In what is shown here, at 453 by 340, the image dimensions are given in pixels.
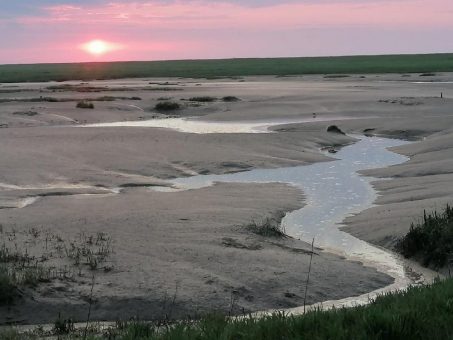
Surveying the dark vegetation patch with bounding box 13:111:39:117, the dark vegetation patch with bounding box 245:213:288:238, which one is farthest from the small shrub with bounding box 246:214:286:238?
the dark vegetation patch with bounding box 13:111:39:117

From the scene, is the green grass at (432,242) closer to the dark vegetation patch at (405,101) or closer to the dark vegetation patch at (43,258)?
the dark vegetation patch at (43,258)

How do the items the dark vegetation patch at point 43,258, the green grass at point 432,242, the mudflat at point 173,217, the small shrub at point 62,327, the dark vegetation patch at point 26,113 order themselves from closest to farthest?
the small shrub at point 62,327 < the dark vegetation patch at point 43,258 < the mudflat at point 173,217 < the green grass at point 432,242 < the dark vegetation patch at point 26,113

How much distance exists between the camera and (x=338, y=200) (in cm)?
1547

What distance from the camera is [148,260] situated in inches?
374

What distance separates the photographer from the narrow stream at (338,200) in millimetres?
10242

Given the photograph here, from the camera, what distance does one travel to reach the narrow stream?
403 inches

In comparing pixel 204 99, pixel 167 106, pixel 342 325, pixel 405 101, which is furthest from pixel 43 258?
pixel 204 99

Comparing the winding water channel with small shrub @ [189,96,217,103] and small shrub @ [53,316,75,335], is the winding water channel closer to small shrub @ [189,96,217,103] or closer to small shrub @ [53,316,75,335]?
small shrub @ [53,316,75,335]

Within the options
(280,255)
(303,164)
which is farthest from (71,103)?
(280,255)

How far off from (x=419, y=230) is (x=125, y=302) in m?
5.12

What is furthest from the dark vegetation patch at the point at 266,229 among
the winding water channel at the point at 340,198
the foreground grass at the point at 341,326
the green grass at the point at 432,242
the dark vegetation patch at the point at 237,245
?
the foreground grass at the point at 341,326

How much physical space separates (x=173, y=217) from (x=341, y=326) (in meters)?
7.22

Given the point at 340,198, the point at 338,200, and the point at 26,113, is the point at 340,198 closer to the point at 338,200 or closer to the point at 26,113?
the point at 338,200

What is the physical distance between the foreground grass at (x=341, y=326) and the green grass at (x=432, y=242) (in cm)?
398
